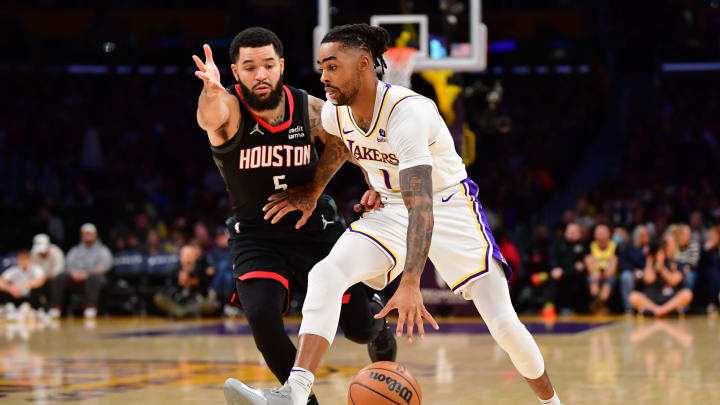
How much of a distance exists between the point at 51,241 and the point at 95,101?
608cm

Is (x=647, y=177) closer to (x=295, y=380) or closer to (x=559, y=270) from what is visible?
(x=559, y=270)

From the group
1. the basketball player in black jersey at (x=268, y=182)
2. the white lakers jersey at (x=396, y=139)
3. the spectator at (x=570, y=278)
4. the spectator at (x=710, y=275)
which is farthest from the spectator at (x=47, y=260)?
the white lakers jersey at (x=396, y=139)

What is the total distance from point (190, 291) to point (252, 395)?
1146 centimetres

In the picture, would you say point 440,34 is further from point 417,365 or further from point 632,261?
point 417,365

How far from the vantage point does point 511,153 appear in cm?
2166

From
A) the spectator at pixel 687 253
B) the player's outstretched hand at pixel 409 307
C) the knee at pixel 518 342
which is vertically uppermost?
the player's outstretched hand at pixel 409 307

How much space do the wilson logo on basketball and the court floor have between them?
1.19 metres

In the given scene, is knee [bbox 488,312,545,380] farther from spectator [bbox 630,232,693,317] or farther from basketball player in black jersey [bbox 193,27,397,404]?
spectator [bbox 630,232,693,317]

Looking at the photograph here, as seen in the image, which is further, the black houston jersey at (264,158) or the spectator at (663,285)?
the spectator at (663,285)

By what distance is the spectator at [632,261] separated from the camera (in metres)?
14.8

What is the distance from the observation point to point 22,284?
16.0 metres

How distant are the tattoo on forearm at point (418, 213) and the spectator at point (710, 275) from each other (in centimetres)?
1106

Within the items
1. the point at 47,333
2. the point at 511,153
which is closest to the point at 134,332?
the point at 47,333

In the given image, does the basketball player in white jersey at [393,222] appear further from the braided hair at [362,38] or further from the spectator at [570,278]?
the spectator at [570,278]
